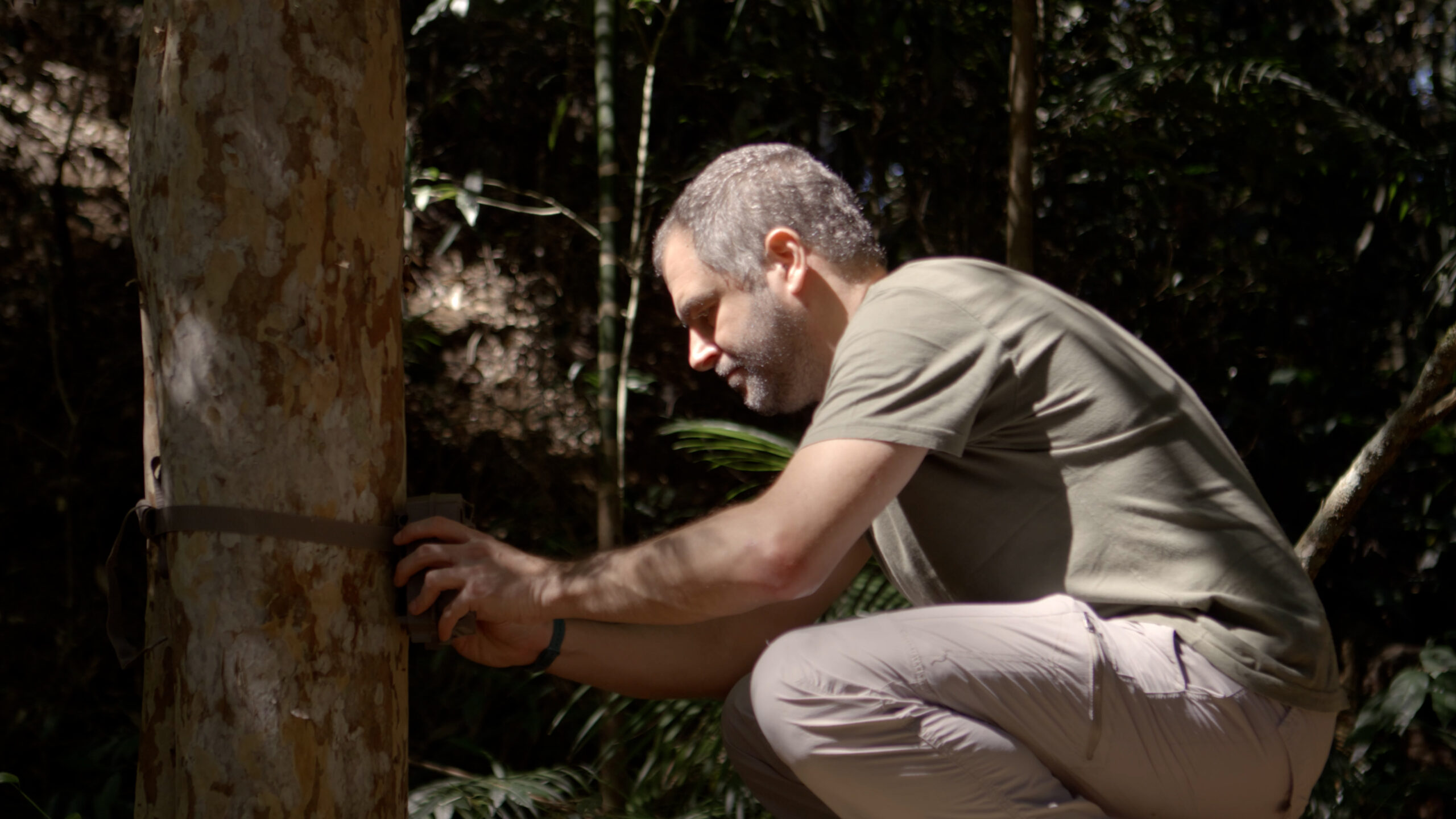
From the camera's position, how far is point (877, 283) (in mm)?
1726

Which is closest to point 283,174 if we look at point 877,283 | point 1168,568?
point 877,283

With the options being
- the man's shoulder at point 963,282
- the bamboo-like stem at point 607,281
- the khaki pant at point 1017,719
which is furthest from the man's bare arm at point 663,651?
the bamboo-like stem at point 607,281

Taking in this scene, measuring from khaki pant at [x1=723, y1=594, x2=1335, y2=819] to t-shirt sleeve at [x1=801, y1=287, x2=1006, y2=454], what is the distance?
253mm

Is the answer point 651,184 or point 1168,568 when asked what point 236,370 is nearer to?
point 1168,568

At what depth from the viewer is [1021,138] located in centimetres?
299

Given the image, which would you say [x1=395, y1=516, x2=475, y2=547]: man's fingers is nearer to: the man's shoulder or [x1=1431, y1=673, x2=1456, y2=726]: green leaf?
the man's shoulder

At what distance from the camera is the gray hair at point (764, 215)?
6.15 ft

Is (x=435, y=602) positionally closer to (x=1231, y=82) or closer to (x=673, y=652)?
(x=673, y=652)

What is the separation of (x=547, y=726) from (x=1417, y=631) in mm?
2566

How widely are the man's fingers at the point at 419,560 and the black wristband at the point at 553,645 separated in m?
0.39

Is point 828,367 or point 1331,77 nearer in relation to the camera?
point 828,367

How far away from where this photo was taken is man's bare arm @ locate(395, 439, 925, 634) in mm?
1486

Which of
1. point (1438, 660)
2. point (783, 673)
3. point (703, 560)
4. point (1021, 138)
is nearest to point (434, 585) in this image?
point (703, 560)

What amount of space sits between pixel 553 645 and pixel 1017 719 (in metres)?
0.71
